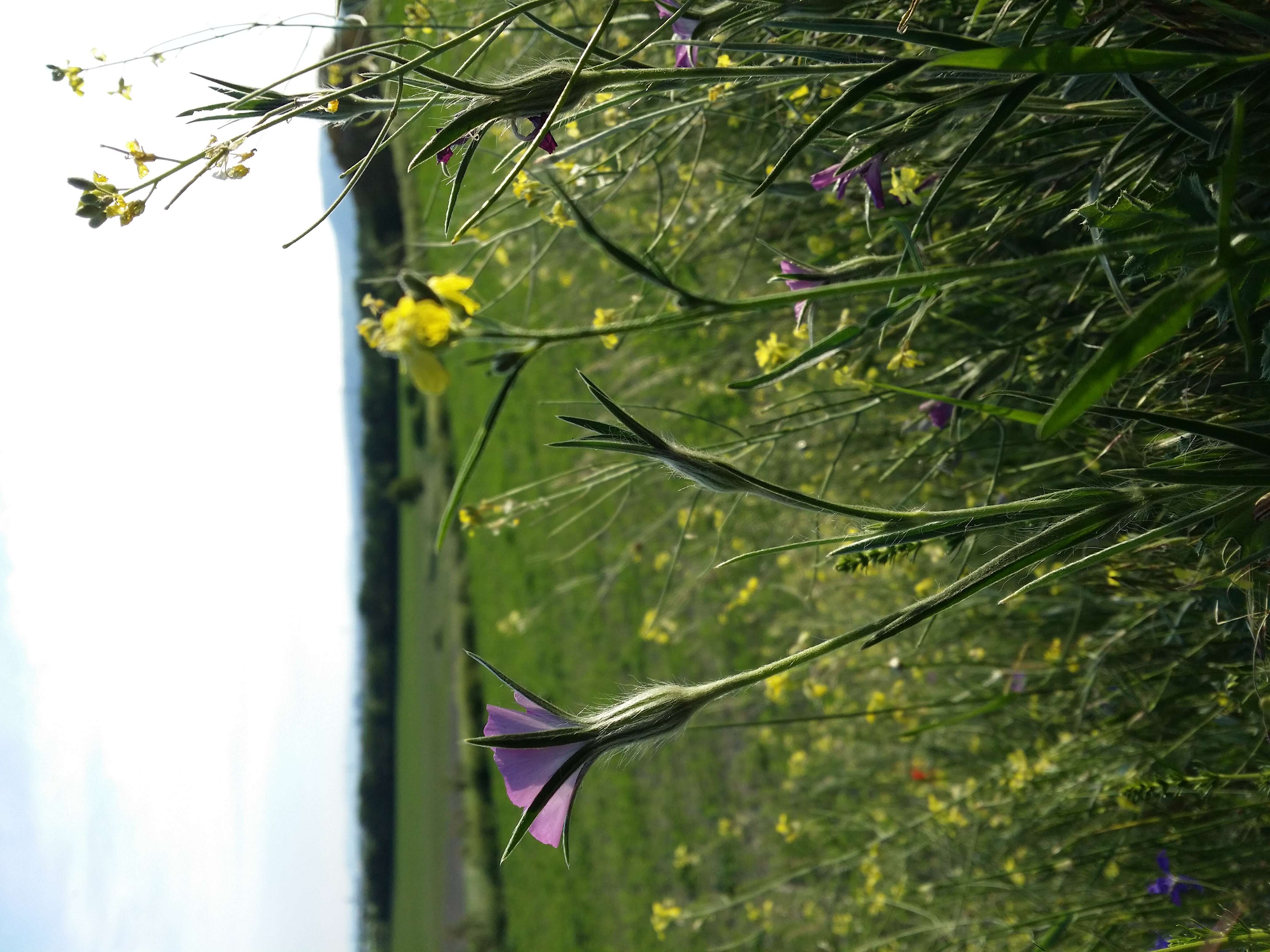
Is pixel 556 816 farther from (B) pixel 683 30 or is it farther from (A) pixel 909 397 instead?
(A) pixel 909 397

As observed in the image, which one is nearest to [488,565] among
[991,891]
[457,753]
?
[457,753]

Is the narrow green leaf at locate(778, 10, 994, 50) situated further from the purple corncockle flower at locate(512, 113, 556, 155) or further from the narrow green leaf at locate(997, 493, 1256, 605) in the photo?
the narrow green leaf at locate(997, 493, 1256, 605)

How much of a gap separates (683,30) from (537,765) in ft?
2.40

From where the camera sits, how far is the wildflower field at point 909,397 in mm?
577

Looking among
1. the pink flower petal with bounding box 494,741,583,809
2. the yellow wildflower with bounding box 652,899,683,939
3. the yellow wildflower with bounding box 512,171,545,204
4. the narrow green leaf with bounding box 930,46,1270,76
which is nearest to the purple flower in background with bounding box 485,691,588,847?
the pink flower petal with bounding box 494,741,583,809

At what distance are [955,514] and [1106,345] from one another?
17 cm

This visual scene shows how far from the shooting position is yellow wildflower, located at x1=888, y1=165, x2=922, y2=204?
1.03 meters

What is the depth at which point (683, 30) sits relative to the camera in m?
0.90

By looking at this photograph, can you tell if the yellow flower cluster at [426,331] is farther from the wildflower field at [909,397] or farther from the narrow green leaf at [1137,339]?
the narrow green leaf at [1137,339]

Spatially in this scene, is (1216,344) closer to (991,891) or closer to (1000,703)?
(1000,703)

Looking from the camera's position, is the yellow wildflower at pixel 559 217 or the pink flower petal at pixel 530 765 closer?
the pink flower petal at pixel 530 765

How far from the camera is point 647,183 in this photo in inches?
103

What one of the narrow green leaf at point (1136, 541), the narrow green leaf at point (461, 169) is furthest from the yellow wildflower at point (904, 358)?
the narrow green leaf at point (461, 169)

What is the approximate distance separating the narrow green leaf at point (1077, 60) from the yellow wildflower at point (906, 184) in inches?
18.1
